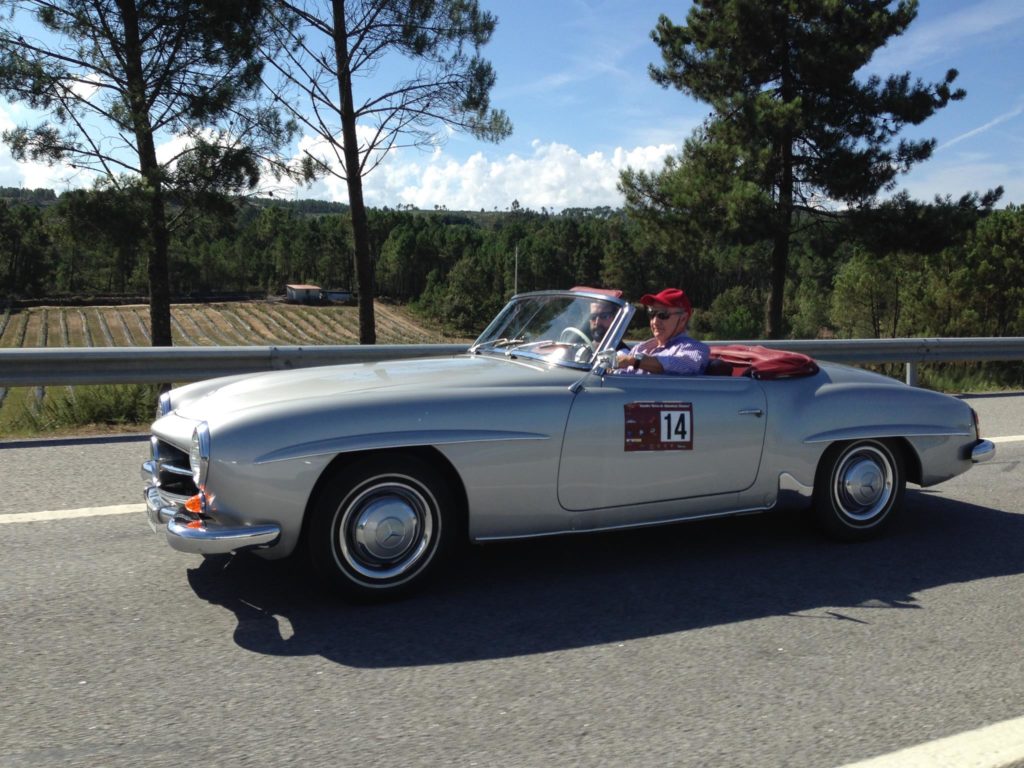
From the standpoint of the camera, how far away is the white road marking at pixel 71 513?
193 inches

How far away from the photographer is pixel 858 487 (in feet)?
15.8

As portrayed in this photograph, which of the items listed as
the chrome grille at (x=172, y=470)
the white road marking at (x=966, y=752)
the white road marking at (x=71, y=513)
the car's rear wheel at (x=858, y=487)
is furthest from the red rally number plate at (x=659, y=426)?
the white road marking at (x=71, y=513)

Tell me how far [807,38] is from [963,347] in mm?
13921

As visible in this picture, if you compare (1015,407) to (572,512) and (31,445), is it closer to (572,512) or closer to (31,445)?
(572,512)

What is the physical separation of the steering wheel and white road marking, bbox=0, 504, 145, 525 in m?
2.58

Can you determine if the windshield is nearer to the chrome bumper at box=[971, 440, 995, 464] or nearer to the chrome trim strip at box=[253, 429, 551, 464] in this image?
the chrome trim strip at box=[253, 429, 551, 464]

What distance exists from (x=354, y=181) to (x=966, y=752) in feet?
52.6

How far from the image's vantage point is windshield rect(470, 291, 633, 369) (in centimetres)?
447

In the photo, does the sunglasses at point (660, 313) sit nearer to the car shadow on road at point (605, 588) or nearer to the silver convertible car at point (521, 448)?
the silver convertible car at point (521, 448)

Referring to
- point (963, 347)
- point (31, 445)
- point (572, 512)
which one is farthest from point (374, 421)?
point (963, 347)

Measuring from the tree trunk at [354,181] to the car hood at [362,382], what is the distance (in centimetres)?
1301

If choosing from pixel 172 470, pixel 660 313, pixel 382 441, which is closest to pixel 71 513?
pixel 172 470

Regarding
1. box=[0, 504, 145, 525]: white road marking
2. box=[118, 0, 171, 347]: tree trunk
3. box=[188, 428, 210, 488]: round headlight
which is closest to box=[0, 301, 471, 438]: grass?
box=[0, 504, 145, 525]: white road marking

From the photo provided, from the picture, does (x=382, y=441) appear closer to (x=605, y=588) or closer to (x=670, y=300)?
(x=605, y=588)
